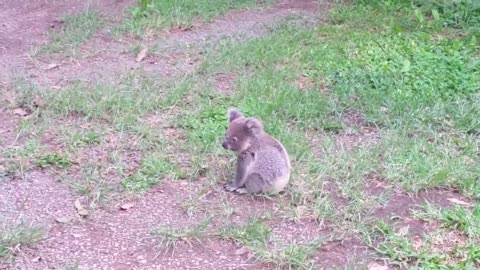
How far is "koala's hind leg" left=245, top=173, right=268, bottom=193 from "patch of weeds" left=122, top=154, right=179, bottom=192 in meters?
0.57

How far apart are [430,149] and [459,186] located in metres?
0.50

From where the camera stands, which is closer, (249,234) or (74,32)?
(249,234)

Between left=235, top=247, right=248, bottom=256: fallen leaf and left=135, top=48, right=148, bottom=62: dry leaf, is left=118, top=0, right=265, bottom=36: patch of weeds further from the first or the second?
left=235, top=247, right=248, bottom=256: fallen leaf

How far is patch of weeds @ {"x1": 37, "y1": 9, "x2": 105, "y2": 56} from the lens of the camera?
22.9 ft

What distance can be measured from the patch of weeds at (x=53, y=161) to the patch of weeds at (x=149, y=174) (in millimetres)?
457

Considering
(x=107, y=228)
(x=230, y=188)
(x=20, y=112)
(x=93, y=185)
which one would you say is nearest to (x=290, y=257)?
(x=230, y=188)

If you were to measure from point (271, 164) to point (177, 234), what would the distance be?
0.77 metres

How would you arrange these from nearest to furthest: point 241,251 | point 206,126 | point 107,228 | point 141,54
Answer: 1. point 241,251
2. point 107,228
3. point 206,126
4. point 141,54

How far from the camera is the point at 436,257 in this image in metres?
3.97

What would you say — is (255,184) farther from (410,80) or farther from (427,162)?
(410,80)

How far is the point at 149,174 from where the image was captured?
4805 mm

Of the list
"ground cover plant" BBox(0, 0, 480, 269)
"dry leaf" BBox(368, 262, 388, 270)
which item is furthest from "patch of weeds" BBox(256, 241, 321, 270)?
"dry leaf" BBox(368, 262, 388, 270)

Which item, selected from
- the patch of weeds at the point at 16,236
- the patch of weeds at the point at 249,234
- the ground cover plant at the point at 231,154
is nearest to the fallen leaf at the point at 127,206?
the ground cover plant at the point at 231,154

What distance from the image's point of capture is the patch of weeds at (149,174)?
15.3 feet
